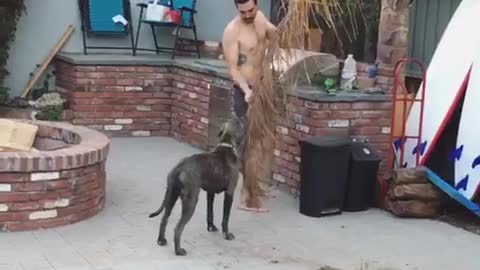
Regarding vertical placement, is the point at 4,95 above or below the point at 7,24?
below

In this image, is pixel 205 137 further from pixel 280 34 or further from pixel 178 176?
pixel 178 176

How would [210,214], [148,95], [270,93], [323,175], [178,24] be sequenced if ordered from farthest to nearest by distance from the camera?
[178,24] < [148,95] < [323,175] < [270,93] < [210,214]

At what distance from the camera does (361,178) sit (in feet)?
24.1

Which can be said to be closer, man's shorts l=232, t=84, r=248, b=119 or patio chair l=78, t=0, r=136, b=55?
man's shorts l=232, t=84, r=248, b=119

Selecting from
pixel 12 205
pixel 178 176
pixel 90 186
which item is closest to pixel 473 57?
pixel 178 176

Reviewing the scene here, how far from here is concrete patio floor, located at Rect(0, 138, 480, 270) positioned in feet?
19.0

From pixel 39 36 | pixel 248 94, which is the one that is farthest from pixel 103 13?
pixel 248 94

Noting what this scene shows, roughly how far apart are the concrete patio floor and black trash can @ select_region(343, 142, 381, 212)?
0.12 meters

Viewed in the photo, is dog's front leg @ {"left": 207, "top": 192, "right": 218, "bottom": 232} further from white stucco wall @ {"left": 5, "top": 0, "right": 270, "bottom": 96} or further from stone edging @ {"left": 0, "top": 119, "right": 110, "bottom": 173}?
white stucco wall @ {"left": 5, "top": 0, "right": 270, "bottom": 96}

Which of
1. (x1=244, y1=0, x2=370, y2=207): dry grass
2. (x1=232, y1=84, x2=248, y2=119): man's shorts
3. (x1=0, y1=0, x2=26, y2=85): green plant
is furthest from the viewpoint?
(x1=0, y1=0, x2=26, y2=85): green plant

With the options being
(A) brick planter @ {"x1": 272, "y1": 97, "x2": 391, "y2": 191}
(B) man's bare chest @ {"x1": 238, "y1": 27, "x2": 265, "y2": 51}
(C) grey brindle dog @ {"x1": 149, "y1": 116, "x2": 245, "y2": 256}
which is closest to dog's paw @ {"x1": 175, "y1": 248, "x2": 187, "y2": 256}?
(C) grey brindle dog @ {"x1": 149, "y1": 116, "x2": 245, "y2": 256}

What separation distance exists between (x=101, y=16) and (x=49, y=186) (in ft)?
17.0

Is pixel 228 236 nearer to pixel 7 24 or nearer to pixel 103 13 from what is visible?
pixel 7 24

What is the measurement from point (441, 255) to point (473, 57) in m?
1.84
